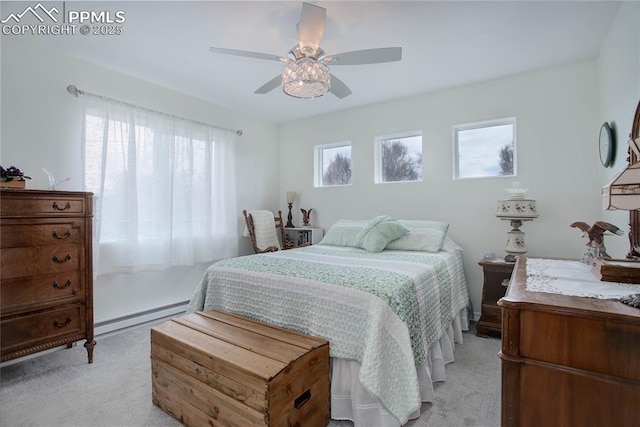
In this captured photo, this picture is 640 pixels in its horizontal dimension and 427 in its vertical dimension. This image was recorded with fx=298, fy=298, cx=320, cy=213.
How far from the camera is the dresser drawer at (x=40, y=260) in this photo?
74.1 inches

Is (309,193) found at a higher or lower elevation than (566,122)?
lower

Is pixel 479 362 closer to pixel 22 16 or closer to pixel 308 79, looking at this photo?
pixel 308 79

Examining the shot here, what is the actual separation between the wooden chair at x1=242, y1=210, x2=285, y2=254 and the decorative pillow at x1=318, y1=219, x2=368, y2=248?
87 cm

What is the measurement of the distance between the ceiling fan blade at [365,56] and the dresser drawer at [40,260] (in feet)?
7.38

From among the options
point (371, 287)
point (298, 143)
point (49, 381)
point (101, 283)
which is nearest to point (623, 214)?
point (371, 287)

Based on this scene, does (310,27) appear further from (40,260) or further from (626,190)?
(40,260)

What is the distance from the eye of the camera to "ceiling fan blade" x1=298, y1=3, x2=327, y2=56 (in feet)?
5.50

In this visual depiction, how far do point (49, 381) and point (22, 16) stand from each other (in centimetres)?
252

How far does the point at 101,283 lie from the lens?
2.80 metres

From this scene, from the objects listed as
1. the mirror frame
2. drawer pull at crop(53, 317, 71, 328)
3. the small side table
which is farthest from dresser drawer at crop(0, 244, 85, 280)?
the mirror frame

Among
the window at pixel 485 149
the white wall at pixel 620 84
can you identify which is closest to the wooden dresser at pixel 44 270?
the window at pixel 485 149

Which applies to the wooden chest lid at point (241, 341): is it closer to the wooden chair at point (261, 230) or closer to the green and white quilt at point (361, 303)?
the green and white quilt at point (361, 303)

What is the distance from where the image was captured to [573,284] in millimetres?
1199

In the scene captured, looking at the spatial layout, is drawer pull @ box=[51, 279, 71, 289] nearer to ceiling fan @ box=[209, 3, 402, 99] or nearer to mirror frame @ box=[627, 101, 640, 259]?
ceiling fan @ box=[209, 3, 402, 99]
